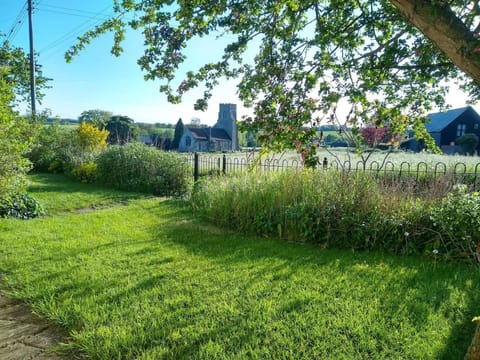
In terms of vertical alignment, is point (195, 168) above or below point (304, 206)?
above

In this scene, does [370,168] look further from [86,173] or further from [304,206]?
[86,173]

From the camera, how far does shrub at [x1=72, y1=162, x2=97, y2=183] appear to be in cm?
1120

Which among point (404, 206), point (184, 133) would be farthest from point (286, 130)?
point (184, 133)

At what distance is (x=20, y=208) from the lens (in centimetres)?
592

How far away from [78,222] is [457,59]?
18.9ft

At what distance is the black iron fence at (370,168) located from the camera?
548cm

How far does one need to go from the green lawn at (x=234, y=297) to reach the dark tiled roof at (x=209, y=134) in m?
53.3

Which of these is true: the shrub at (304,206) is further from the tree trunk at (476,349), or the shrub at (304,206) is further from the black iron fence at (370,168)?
the tree trunk at (476,349)

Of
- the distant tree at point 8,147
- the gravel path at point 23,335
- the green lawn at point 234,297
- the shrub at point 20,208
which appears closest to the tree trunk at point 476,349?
the green lawn at point 234,297

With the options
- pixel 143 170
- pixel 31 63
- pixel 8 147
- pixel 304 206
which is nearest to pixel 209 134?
→ pixel 31 63

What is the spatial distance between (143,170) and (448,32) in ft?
31.7

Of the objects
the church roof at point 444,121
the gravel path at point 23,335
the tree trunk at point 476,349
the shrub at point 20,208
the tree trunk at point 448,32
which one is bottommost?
the gravel path at point 23,335

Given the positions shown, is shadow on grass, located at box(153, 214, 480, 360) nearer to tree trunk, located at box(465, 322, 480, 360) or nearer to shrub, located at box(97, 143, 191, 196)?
tree trunk, located at box(465, 322, 480, 360)

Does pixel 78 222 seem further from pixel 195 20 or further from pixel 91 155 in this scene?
pixel 91 155
